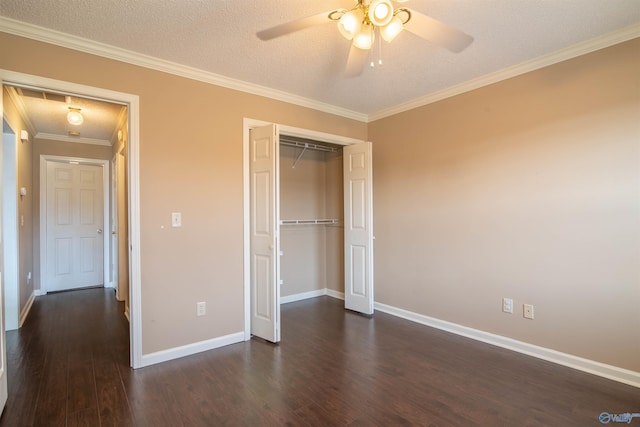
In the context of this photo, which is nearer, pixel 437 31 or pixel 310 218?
pixel 437 31

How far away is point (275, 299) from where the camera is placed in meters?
3.17

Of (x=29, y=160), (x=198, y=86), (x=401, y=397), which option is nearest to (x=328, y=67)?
(x=198, y=86)

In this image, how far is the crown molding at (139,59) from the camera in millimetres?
2215

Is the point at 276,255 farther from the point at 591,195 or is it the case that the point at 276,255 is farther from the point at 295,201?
the point at 591,195

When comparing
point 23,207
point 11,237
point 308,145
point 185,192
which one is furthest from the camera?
point 308,145

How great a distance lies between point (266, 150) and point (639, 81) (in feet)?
9.83

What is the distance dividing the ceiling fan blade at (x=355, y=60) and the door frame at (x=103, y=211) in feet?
16.5

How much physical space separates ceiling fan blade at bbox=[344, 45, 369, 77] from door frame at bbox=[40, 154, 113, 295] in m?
5.02

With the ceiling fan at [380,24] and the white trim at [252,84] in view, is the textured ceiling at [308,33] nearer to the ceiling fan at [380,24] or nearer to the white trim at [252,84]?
the white trim at [252,84]

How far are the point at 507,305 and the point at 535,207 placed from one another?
95 cm

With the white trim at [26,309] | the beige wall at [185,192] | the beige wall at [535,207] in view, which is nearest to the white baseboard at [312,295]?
the beige wall at [535,207]

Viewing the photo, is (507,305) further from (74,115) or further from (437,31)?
(74,115)

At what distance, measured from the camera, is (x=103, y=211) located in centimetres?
564
